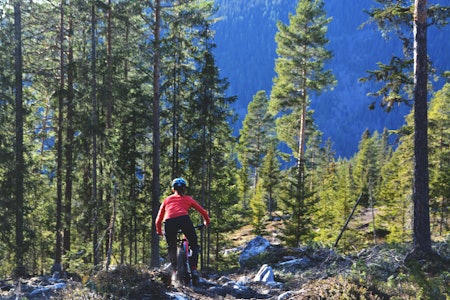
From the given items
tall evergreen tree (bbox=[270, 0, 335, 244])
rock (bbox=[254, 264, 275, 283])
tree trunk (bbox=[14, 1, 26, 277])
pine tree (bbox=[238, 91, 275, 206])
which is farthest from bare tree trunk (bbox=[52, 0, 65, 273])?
pine tree (bbox=[238, 91, 275, 206])

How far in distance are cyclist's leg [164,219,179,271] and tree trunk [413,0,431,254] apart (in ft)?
19.4

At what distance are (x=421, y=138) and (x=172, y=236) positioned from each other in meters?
6.69

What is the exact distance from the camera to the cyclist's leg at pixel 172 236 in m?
7.21

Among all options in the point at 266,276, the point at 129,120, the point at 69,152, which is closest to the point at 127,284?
the point at 266,276

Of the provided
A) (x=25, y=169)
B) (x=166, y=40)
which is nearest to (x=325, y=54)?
(x=166, y=40)

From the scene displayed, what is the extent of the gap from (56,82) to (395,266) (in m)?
15.7

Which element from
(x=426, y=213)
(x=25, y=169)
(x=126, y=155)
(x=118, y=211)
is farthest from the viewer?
(x=126, y=155)

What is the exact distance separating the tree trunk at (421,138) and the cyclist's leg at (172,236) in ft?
19.4

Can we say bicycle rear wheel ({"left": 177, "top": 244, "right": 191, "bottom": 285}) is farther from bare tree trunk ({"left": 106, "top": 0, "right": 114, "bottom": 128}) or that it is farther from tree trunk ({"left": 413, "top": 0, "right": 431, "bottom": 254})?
bare tree trunk ({"left": 106, "top": 0, "right": 114, "bottom": 128})

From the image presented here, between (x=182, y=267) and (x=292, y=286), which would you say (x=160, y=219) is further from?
(x=292, y=286)

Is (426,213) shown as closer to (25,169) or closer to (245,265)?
(245,265)

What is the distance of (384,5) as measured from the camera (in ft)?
36.5

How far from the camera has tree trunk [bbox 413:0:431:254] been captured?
368 inches

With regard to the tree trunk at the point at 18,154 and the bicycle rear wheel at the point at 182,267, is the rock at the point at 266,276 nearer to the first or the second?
the bicycle rear wheel at the point at 182,267
